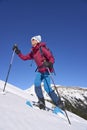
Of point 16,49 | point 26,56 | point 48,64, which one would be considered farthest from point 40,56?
point 16,49

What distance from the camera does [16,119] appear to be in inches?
218

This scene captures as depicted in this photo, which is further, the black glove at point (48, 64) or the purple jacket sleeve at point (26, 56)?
the purple jacket sleeve at point (26, 56)

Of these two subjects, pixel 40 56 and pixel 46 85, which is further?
pixel 40 56

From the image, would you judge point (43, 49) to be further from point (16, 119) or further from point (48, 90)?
point (16, 119)

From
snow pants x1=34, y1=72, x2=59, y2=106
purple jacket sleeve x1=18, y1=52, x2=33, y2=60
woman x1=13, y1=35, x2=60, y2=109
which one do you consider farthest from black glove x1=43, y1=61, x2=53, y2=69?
purple jacket sleeve x1=18, y1=52, x2=33, y2=60

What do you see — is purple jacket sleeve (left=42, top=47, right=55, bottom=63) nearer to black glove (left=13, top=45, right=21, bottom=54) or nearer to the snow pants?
the snow pants

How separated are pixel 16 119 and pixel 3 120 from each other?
0.60 m

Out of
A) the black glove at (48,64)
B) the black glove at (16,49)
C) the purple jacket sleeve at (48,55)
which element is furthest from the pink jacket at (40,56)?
the black glove at (16,49)

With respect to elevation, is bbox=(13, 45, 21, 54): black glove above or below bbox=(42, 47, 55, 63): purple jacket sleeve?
above

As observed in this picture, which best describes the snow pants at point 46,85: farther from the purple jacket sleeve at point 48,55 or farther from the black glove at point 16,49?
the black glove at point 16,49

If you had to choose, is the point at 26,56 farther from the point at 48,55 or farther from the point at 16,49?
the point at 48,55

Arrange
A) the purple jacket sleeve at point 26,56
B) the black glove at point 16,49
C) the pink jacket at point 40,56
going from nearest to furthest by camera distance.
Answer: the pink jacket at point 40,56, the purple jacket sleeve at point 26,56, the black glove at point 16,49

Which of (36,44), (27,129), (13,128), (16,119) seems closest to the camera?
(13,128)

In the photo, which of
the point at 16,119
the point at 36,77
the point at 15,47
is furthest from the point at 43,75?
the point at 16,119
